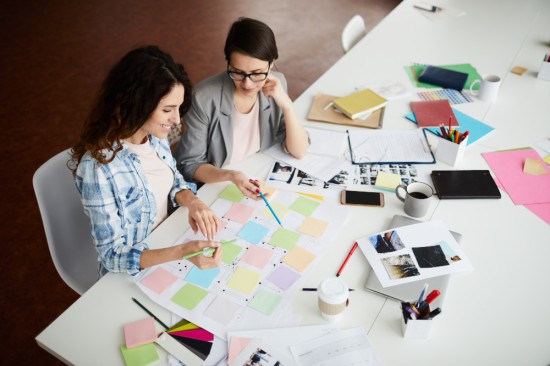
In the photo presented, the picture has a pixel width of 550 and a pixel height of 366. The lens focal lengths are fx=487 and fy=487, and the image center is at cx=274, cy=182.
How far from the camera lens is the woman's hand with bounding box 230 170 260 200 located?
181cm

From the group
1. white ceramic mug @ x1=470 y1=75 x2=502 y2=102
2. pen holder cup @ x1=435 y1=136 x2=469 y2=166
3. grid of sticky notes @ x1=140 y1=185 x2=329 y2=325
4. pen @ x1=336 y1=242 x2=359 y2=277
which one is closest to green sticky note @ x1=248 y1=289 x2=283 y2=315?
A: grid of sticky notes @ x1=140 y1=185 x2=329 y2=325

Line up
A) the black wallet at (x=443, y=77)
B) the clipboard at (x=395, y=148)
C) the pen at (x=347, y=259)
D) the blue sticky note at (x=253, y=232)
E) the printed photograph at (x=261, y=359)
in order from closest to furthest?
the printed photograph at (x=261, y=359) < the pen at (x=347, y=259) < the blue sticky note at (x=253, y=232) < the clipboard at (x=395, y=148) < the black wallet at (x=443, y=77)

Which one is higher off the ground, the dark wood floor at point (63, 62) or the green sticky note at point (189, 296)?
the green sticky note at point (189, 296)

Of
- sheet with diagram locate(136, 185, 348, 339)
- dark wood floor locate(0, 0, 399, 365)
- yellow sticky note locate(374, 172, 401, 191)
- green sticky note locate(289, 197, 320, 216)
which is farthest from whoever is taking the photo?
dark wood floor locate(0, 0, 399, 365)

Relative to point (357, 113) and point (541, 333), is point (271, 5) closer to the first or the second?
point (357, 113)

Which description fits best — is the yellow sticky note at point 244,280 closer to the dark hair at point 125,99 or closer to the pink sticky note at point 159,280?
the pink sticky note at point 159,280

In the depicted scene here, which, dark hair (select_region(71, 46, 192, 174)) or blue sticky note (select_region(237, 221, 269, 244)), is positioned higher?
dark hair (select_region(71, 46, 192, 174))

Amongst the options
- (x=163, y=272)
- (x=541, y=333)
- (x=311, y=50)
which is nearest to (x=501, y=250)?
(x=541, y=333)

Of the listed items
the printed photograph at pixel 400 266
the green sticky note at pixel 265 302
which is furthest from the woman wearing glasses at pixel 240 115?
the printed photograph at pixel 400 266

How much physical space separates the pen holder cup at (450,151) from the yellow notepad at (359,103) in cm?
40

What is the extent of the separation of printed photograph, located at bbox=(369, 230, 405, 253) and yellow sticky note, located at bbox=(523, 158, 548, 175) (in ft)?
2.27

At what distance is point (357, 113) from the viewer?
2262mm

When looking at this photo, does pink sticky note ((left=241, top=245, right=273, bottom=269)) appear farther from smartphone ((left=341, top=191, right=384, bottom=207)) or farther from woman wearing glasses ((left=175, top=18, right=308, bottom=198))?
smartphone ((left=341, top=191, right=384, bottom=207))

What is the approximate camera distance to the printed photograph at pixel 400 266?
1.53 metres
